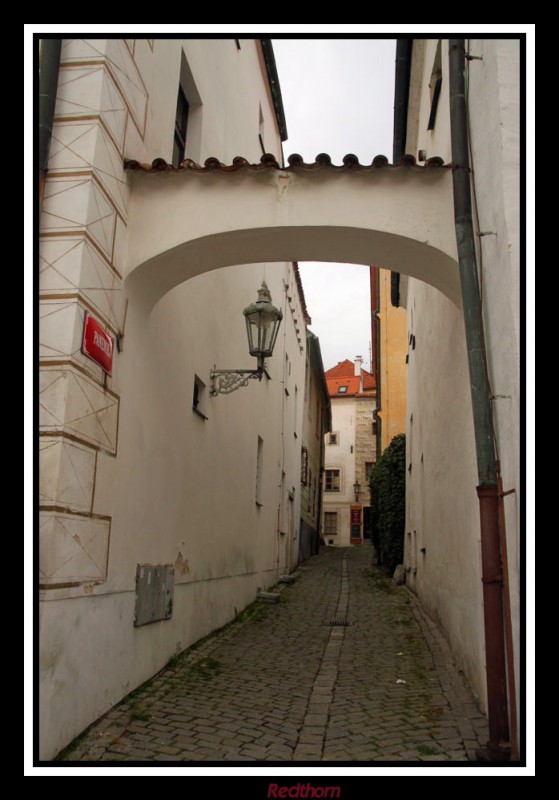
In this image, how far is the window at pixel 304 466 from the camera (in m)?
23.1

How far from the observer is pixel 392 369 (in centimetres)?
2264

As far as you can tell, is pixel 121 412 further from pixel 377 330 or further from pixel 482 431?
pixel 377 330

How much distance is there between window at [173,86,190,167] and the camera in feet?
26.6

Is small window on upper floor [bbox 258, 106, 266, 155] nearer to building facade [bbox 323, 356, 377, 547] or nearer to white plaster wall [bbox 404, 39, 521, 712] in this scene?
white plaster wall [bbox 404, 39, 521, 712]

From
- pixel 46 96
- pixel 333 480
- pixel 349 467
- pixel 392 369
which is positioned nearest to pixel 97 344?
pixel 46 96

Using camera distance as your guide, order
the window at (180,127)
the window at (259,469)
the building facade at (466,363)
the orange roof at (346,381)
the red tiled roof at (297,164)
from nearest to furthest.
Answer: the building facade at (466,363)
the red tiled roof at (297,164)
the window at (180,127)
the window at (259,469)
the orange roof at (346,381)

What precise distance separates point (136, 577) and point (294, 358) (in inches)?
588

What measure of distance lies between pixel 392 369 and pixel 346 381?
29.0 m

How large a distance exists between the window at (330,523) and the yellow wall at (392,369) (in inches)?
962

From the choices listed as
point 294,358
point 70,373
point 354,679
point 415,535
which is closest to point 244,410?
point 415,535

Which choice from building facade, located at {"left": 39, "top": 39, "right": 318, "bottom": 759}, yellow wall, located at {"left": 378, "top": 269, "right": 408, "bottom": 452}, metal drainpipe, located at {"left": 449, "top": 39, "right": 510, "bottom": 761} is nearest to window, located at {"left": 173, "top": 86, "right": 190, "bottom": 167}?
building facade, located at {"left": 39, "top": 39, "right": 318, "bottom": 759}

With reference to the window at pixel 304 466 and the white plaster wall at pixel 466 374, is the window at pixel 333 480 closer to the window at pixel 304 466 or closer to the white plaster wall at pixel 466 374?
the window at pixel 304 466

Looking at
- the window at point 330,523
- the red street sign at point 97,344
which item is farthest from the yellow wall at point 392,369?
the window at point 330,523

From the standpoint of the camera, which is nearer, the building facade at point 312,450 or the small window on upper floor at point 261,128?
the small window on upper floor at point 261,128
